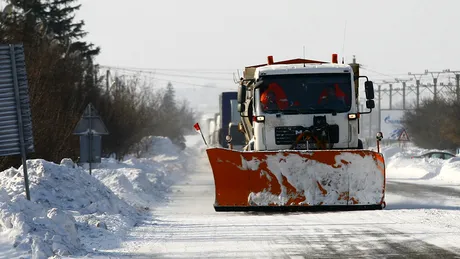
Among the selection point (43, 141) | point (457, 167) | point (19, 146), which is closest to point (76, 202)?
point (19, 146)

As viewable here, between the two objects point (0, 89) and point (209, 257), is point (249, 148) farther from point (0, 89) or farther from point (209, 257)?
point (209, 257)

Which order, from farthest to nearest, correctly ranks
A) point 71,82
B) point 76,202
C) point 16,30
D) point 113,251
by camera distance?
point 71,82 → point 16,30 → point 76,202 → point 113,251

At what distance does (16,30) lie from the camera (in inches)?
1068

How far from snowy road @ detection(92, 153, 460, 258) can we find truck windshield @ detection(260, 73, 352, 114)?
91.2 inches

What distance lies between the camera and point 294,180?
→ 16875 millimetres

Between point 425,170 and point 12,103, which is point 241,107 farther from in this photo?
point 425,170

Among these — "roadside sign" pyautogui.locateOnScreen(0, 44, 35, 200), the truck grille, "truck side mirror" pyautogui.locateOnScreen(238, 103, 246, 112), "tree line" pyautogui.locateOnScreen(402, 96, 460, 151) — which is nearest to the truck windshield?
the truck grille

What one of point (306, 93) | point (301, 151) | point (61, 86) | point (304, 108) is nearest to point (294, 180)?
point (301, 151)

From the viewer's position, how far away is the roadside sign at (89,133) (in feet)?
74.2

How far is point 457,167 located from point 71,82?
54.0ft

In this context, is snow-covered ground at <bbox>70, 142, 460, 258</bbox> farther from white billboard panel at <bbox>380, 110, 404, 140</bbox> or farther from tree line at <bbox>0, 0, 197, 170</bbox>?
white billboard panel at <bbox>380, 110, 404, 140</bbox>

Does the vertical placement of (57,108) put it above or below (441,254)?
above

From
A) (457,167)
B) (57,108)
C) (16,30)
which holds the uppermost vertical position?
(16,30)

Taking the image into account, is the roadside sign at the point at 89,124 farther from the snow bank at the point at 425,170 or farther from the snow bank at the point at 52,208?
the snow bank at the point at 425,170
